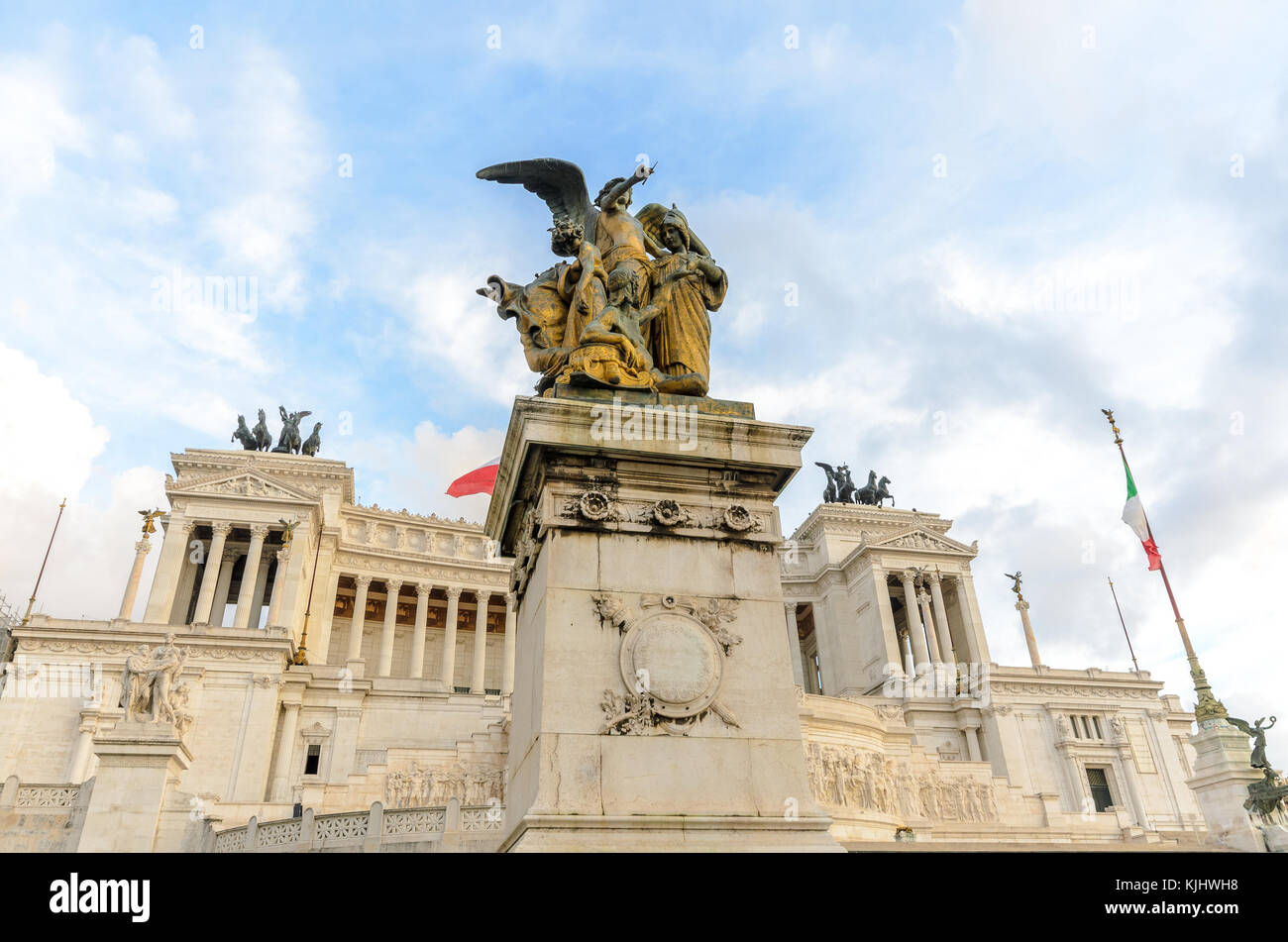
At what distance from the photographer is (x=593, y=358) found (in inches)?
287

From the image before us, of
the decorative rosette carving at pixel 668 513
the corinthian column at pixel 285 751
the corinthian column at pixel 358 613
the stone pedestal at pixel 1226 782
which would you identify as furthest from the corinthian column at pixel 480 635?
the decorative rosette carving at pixel 668 513

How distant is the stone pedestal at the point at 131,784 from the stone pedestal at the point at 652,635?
18642mm

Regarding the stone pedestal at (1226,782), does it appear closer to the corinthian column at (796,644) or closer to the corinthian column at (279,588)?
the corinthian column at (796,644)

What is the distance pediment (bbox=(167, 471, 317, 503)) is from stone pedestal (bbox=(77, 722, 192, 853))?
38327 mm

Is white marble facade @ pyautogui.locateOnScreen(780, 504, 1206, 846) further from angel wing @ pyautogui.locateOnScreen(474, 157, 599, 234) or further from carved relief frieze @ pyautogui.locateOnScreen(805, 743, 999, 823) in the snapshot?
angel wing @ pyautogui.locateOnScreen(474, 157, 599, 234)

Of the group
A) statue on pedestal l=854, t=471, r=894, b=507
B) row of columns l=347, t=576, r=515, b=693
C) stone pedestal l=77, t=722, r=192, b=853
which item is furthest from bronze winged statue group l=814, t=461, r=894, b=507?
stone pedestal l=77, t=722, r=192, b=853

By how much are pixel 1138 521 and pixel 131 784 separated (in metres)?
39.6

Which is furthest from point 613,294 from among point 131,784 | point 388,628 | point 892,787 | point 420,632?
point 420,632

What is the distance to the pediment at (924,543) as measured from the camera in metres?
66.4

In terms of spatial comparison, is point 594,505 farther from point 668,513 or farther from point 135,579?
point 135,579

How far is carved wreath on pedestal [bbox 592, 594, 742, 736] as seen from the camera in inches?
231
